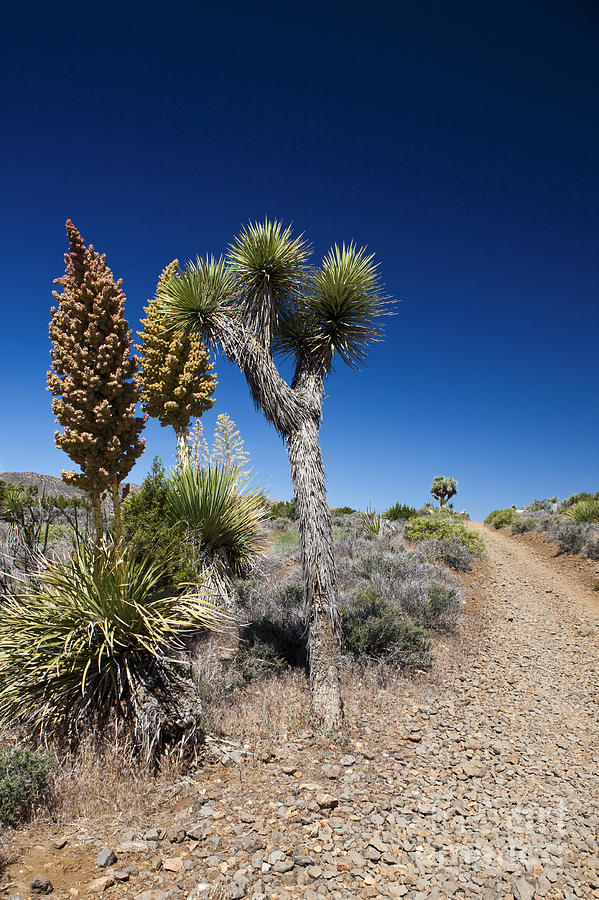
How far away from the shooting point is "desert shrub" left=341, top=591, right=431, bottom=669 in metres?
6.45

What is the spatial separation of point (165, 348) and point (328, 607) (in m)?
6.56

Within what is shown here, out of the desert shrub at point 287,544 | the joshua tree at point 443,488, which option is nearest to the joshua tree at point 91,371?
the desert shrub at point 287,544

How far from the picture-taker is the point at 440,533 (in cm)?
1534

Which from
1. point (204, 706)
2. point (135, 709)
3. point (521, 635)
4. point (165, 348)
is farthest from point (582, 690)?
point (165, 348)

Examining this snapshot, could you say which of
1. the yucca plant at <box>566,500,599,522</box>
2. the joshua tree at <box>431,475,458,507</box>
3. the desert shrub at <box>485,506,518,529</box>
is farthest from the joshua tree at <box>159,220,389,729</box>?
the joshua tree at <box>431,475,458,507</box>

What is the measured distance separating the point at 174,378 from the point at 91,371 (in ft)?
18.2

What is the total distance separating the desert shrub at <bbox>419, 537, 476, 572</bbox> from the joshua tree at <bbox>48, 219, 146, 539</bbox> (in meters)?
10.2

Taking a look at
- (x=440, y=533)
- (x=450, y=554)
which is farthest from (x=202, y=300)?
(x=440, y=533)

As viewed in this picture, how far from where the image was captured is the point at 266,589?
27.1 feet

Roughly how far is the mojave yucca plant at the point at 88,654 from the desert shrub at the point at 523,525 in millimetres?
20158

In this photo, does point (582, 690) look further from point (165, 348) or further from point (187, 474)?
point (165, 348)

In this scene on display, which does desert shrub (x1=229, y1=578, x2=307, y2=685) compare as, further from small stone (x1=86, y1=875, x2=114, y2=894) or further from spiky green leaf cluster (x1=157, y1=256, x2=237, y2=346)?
spiky green leaf cluster (x1=157, y1=256, x2=237, y2=346)

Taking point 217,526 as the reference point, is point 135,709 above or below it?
below

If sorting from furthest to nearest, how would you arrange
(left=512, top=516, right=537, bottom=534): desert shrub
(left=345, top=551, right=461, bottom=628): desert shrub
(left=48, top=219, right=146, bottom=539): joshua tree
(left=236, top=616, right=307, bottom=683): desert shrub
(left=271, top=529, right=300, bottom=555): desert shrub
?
(left=512, top=516, right=537, bottom=534): desert shrub, (left=271, top=529, right=300, bottom=555): desert shrub, (left=345, top=551, right=461, bottom=628): desert shrub, (left=236, top=616, right=307, bottom=683): desert shrub, (left=48, top=219, right=146, bottom=539): joshua tree
